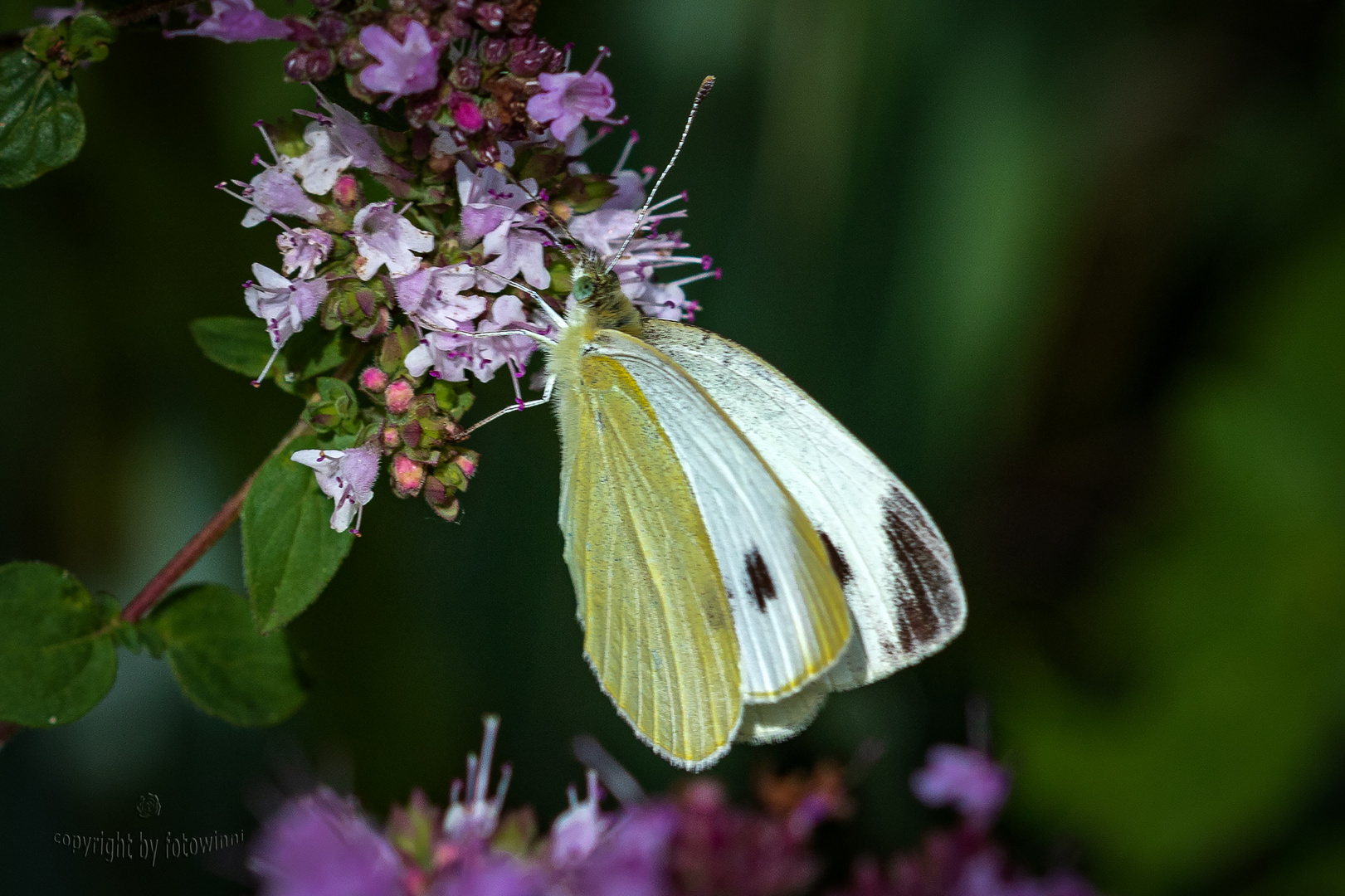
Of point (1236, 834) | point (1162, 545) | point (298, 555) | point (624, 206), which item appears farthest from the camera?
point (1162, 545)

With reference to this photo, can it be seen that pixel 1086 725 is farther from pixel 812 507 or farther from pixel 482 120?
pixel 482 120

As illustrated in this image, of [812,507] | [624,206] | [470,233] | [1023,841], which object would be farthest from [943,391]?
[470,233]

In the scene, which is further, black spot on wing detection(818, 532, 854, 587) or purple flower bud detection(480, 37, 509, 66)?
black spot on wing detection(818, 532, 854, 587)

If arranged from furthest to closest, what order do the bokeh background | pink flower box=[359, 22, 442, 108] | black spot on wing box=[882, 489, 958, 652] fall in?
the bokeh background
black spot on wing box=[882, 489, 958, 652]
pink flower box=[359, 22, 442, 108]

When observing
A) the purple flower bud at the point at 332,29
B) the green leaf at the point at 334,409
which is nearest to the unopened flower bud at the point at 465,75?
the purple flower bud at the point at 332,29

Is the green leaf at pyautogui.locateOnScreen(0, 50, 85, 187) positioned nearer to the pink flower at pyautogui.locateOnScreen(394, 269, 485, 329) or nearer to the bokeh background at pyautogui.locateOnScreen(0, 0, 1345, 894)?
the pink flower at pyautogui.locateOnScreen(394, 269, 485, 329)

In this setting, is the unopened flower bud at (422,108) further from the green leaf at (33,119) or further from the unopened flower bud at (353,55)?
the green leaf at (33,119)

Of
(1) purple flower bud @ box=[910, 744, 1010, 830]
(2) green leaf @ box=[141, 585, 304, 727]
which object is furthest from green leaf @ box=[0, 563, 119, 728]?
(1) purple flower bud @ box=[910, 744, 1010, 830]
